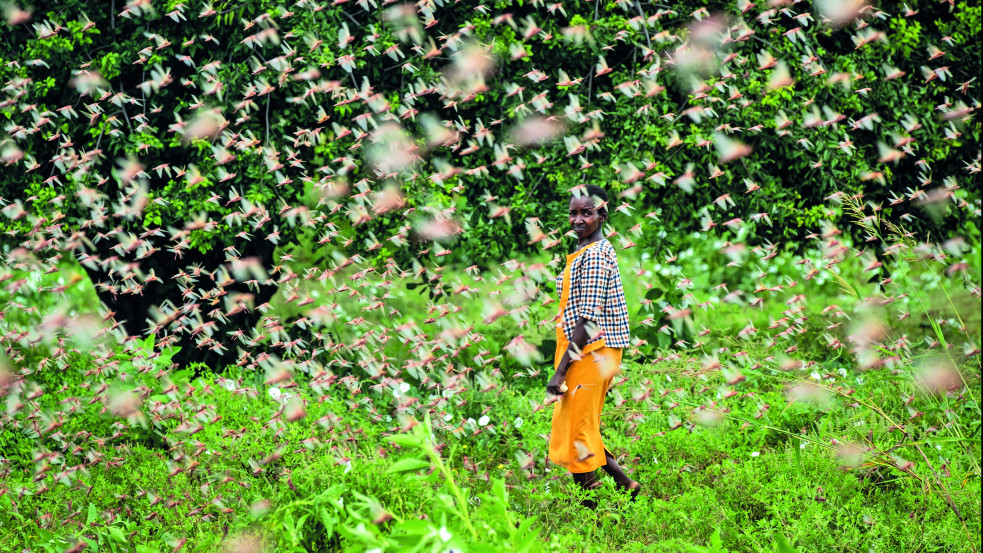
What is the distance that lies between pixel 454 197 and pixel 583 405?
84.9 inches

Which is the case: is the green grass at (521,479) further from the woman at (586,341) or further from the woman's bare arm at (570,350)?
the woman's bare arm at (570,350)

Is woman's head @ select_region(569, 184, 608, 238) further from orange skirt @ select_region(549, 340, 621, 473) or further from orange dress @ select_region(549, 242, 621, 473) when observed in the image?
orange skirt @ select_region(549, 340, 621, 473)

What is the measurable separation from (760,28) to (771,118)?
61 cm

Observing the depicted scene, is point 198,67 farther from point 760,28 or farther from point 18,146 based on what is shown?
point 760,28

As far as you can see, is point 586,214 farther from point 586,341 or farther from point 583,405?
point 583,405

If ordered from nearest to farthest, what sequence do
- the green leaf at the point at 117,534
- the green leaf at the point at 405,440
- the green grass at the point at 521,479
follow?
the green leaf at the point at 405,440 < the green leaf at the point at 117,534 < the green grass at the point at 521,479

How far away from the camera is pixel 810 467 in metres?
3.80

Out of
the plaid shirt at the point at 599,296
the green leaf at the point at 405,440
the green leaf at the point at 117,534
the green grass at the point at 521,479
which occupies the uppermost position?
the green leaf at the point at 405,440

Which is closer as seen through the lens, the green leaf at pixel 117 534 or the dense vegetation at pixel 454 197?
the green leaf at pixel 117 534

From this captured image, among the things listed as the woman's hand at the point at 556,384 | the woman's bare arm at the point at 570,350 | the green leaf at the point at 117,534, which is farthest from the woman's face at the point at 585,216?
the green leaf at the point at 117,534

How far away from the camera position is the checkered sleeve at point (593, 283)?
3.35 m

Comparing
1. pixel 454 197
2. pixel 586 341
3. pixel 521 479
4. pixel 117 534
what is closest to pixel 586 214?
pixel 586 341

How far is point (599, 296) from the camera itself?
132 inches

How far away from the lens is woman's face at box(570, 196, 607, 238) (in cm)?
344
